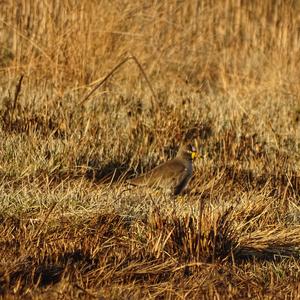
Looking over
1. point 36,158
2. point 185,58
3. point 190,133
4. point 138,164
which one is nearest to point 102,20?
point 185,58

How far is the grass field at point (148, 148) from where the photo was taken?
15.0ft

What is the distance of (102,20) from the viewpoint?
30.7 feet

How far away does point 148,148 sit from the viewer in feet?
24.0

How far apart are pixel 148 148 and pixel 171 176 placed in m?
0.97

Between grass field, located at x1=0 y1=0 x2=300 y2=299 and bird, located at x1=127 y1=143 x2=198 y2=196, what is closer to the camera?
grass field, located at x1=0 y1=0 x2=300 y2=299

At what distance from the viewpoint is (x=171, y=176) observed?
6.39 metres

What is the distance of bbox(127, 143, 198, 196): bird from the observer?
6.33m

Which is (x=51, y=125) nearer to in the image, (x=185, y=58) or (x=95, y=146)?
(x=95, y=146)

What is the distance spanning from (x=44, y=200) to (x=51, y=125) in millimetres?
1889

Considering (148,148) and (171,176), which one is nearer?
(171,176)

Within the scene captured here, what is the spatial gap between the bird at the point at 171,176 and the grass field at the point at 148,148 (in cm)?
15

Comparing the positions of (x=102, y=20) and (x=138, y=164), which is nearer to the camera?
(x=138, y=164)

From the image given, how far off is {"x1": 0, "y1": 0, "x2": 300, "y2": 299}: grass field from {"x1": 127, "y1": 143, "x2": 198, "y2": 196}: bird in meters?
0.15

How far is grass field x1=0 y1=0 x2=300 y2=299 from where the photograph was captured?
4559mm
